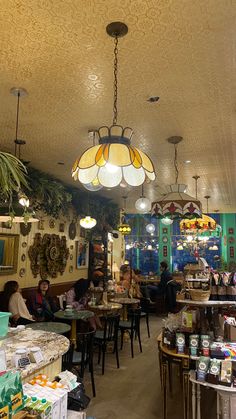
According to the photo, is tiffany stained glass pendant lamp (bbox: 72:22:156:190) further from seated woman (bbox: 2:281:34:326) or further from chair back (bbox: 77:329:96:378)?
seated woman (bbox: 2:281:34:326)

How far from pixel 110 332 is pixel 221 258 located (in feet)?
29.8

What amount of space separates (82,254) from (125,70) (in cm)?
652

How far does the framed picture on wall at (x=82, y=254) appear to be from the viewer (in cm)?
847

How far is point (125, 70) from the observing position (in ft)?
9.12

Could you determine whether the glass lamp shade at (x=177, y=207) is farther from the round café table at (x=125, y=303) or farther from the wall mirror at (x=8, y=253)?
the wall mirror at (x=8, y=253)

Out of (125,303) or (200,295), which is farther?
(125,303)

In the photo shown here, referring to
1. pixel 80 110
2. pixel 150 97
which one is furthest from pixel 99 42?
pixel 80 110

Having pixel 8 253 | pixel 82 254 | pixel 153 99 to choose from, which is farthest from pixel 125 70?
pixel 82 254

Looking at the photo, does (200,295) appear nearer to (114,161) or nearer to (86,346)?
(86,346)

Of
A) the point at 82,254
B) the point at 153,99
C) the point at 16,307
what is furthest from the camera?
the point at 82,254

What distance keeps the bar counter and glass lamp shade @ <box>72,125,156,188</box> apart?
121 centimetres

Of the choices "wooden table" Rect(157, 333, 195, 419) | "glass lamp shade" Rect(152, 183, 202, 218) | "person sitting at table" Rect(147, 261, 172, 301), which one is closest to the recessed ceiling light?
"glass lamp shade" Rect(152, 183, 202, 218)

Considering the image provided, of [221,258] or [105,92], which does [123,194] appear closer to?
[105,92]


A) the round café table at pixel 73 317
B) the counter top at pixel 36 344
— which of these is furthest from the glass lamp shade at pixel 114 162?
the round café table at pixel 73 317
